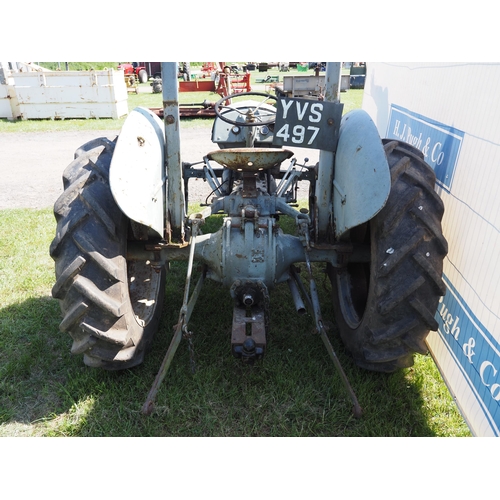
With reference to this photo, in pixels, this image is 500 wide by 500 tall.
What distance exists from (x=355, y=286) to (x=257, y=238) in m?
0.87

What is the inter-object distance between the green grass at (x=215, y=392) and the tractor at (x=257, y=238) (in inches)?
7.9

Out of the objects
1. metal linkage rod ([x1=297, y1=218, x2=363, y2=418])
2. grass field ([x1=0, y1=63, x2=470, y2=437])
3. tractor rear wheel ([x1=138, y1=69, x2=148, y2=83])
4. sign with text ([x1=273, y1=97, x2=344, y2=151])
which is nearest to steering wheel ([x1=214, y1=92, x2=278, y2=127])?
sign with text ([x1=273, y1=97, x2=344, y2=151])

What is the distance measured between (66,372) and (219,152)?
1.69 metres

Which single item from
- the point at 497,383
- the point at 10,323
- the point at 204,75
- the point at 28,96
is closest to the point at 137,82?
the point at 204,75

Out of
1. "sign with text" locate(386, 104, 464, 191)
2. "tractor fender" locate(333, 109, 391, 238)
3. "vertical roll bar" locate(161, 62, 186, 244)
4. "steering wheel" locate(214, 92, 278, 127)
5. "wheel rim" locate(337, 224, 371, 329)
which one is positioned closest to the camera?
"tractor fender" locate(333, 109, 391, 238)

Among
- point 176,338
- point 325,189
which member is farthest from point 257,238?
point 176,338

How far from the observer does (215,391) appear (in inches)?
101

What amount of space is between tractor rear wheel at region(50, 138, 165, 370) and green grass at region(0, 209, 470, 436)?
0.28m

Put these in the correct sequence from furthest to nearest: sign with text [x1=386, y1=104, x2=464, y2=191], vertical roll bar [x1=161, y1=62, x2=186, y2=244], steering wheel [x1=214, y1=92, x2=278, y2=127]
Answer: steering wheel [x1=214, y1=92, x2=278, y2=127] < sign with text [x1=386, y1=104, x2=464, y2=191] < vertical roll bar [x1=161, y1=62, x2=186, y2=244]

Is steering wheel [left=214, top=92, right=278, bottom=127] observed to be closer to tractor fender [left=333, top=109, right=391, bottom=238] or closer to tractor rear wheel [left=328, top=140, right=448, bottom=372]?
tractor fender [left=333, top=109, right=391, bottom=238]

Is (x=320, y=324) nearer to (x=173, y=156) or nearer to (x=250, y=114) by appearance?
(x=173, y=156)

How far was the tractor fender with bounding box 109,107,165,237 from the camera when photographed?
7.18ft

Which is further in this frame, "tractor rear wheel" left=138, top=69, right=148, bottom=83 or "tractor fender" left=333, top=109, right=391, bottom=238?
"tractor rear wheel" left=138, top=69, right=148, bottom=83

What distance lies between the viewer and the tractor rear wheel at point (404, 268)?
2211mm
